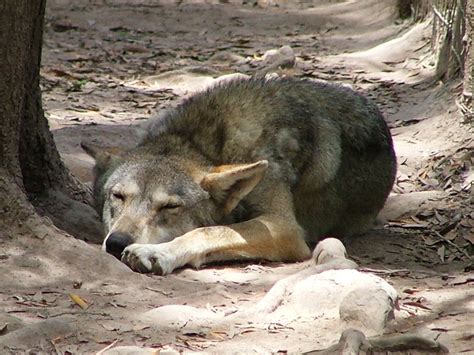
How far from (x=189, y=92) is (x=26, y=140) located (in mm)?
5666

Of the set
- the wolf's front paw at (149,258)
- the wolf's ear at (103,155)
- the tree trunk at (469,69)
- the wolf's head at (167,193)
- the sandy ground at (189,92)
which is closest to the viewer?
the sandy ground at (189,92)

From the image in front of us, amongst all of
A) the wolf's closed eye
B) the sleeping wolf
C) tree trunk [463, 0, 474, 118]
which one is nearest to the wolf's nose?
the sleeping wolf

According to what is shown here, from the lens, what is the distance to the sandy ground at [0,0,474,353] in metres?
4.46

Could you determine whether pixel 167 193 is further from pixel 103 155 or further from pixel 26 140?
pixel 26 140

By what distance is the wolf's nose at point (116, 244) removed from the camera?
19.0 feet

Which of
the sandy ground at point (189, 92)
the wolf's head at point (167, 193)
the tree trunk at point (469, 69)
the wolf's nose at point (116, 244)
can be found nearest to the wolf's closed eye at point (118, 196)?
the wolf's head at point (167, 193)

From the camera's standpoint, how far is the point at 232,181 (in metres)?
6.26

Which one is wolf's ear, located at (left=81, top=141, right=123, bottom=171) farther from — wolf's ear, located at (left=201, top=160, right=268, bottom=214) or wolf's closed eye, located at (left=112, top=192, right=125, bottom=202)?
wolf's ear, located at (left=201, top=160, right=268, bottom=214)

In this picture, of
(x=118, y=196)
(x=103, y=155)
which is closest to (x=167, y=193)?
(x=118, y=196)

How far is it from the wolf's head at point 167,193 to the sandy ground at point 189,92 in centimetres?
38

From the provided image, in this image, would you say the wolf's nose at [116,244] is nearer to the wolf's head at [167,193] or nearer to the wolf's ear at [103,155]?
the wolf's head at [167,193]

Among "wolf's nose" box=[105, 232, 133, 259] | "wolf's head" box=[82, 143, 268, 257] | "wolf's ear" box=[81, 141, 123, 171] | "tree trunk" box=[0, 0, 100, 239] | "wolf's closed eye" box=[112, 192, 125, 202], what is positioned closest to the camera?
"tree trunk" box=[0, 0, 100, 239]

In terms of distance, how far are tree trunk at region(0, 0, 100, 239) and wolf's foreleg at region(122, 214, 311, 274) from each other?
2.56 feet

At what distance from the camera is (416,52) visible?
1312 cm
